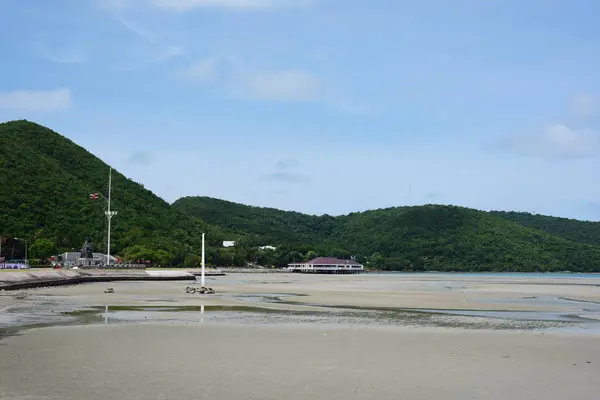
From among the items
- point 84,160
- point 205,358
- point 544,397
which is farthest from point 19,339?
point 84,160

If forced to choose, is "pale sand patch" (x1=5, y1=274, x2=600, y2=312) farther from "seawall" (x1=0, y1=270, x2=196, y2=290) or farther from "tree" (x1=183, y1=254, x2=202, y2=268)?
"tree" (x1=183, y1=254, x2=202, y2=268)

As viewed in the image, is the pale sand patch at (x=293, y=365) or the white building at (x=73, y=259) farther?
the white building at (x=73, y=259)

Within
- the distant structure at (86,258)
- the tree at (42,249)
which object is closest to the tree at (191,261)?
the tree at (42,249)

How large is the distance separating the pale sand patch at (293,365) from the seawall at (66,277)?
33.0m

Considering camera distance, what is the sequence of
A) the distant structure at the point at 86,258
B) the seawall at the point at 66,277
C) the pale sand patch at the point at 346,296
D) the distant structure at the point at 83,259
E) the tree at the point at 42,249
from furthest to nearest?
the tree at the point at 42,249
the distant structure at the point at 83,259
the distant structure at the point at 86,258
the seawall at the point at 66,277
the pale sand patch at the point at 346,296

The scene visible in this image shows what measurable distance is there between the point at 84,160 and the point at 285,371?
18057 cm

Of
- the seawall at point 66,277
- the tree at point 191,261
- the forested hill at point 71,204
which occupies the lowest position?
the seawall at point 66,277

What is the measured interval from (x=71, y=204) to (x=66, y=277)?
79894 mm

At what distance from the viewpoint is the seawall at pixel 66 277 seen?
2050 inches

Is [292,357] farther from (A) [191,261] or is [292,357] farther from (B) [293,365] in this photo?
(A) [191,261]

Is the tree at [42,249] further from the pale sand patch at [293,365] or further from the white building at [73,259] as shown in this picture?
the pale sand patch at [293,365]

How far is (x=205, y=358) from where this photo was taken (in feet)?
50.3

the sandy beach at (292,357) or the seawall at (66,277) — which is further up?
the seawall at (66,277)

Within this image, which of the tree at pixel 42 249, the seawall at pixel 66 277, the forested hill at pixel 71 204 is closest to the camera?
the seawall at pixel 66 277
